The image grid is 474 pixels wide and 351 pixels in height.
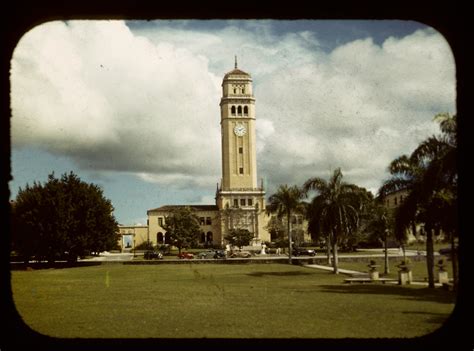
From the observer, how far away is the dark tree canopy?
37688mm

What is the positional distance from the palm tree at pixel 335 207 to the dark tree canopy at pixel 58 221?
19161 millimetres

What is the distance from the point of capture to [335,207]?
89.5ft

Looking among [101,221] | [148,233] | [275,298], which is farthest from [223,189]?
[275,298]

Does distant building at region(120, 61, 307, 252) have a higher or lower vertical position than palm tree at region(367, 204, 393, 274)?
higher

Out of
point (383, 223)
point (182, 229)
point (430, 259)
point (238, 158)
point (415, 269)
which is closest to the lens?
point (430, 259)

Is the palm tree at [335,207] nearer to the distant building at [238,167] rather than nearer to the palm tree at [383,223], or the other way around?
the palm tree at [383,223]

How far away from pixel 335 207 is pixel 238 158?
61.9 metres

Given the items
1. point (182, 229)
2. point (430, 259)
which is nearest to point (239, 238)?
point (182, 229)

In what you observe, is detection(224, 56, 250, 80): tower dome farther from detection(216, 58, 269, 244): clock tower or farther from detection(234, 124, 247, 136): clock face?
detection(234, 124, 247, 136): clock face

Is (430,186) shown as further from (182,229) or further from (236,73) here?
(236,73)

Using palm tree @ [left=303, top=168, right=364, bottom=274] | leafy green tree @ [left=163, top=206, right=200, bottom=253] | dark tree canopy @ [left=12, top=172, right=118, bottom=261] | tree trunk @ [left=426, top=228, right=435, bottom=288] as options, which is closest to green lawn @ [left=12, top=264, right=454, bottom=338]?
tree trunk @ [left=426, top=228, right=435, bottom=288]

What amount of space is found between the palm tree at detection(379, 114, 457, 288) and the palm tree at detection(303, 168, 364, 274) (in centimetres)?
804

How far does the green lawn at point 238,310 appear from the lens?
10.1 metres
